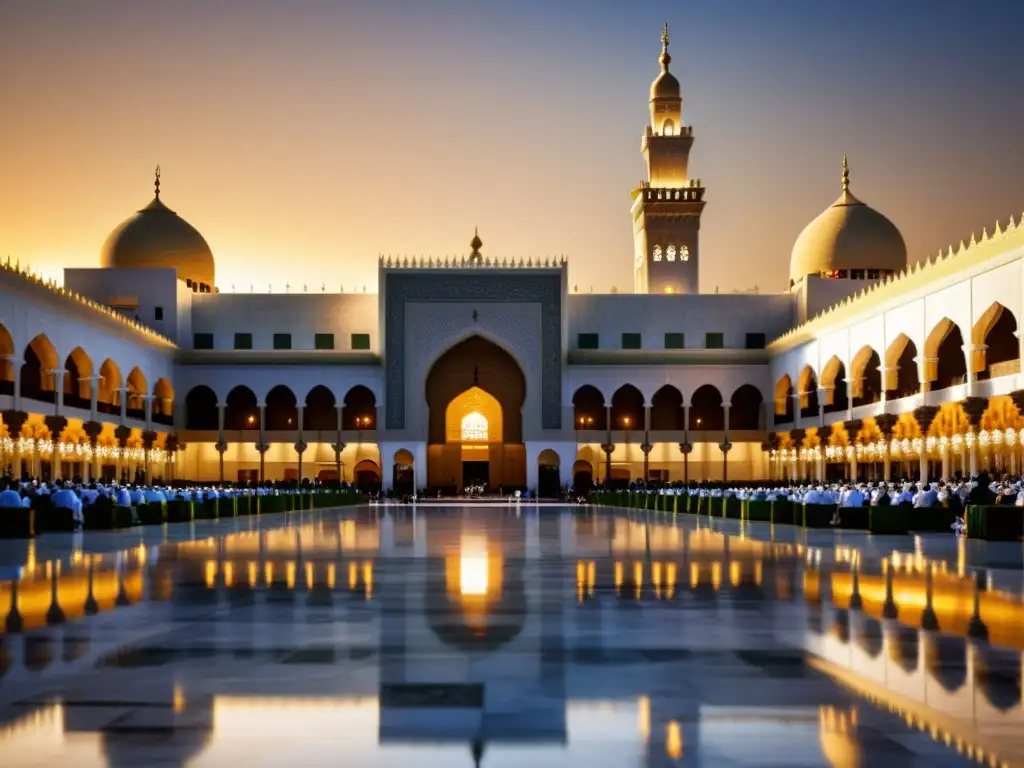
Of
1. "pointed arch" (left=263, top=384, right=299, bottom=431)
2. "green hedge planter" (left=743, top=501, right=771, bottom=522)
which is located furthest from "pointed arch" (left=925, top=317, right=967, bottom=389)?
"pointed arch" (left=263, top=384, right=299, bottom=431)

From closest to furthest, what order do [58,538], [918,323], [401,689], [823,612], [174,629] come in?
[401,689] → [174,629] → [823,612] → [58,538] → [918,323]

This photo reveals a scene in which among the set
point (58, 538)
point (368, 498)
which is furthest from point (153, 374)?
point (58, 538)

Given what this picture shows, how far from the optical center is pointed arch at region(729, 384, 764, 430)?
5691 cm

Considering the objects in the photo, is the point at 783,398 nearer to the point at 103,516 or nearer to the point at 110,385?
the point at 110,385

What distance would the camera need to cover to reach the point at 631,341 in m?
56.6

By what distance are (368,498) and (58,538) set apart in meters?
32.7

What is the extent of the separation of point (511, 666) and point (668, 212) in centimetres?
5425

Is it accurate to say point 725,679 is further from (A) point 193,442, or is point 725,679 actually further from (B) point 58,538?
(A) point 193,442

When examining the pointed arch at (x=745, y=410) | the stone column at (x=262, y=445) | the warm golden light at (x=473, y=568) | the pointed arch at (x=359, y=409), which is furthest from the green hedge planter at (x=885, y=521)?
the pointed arch at (x=359, y=409)

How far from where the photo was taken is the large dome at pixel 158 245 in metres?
55.5

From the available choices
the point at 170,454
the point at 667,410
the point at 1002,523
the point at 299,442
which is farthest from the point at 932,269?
the point at 170,454

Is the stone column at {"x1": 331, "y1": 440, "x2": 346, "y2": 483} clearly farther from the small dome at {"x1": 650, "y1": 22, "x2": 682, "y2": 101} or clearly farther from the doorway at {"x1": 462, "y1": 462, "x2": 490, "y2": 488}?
the small dome at {"x1": 650, "y1": 22, "x2": 682, "y2": 101}

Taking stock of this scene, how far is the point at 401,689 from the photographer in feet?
18.6

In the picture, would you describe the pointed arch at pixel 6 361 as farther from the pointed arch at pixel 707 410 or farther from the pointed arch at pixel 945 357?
the pointed arch at pixel 707 410
